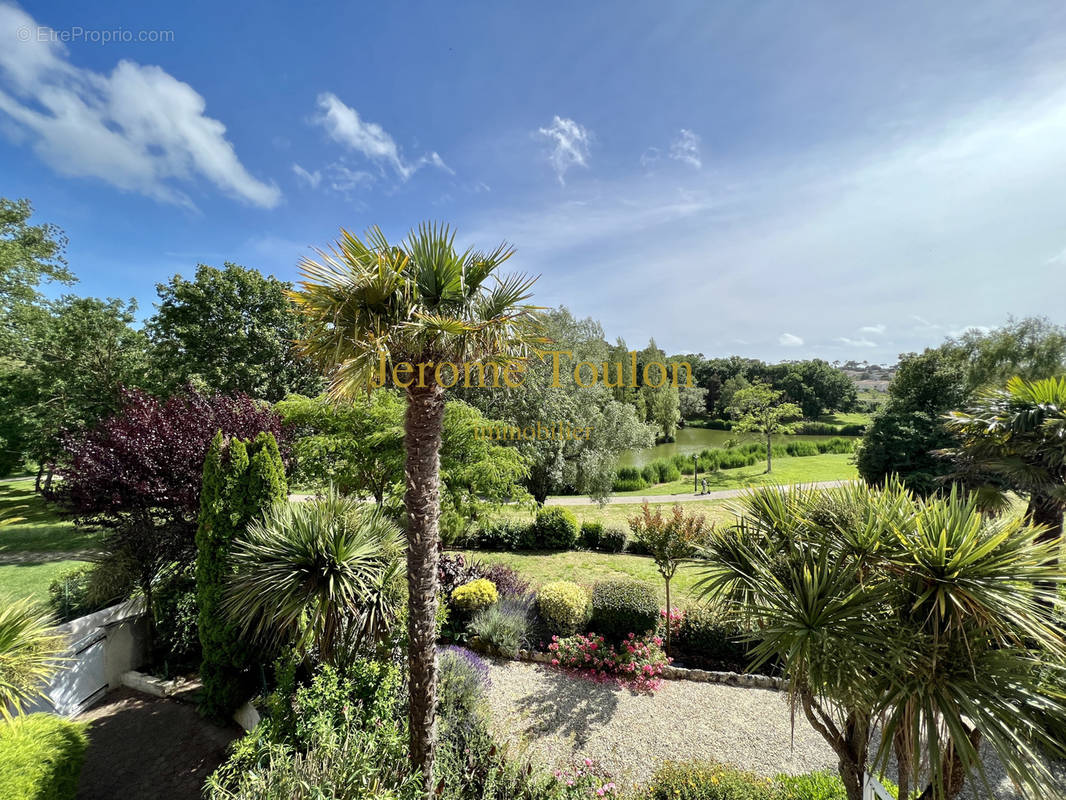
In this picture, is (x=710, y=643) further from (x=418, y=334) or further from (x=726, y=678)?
(x=418, y=334)

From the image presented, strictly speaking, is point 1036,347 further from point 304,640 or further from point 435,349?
point 304,640

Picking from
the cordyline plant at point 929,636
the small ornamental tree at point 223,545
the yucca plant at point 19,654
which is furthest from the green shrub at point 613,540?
the yucca plant at point 19,654

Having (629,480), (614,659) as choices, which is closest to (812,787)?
(614,659)

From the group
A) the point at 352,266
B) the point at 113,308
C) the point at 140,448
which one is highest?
the point at 113,308

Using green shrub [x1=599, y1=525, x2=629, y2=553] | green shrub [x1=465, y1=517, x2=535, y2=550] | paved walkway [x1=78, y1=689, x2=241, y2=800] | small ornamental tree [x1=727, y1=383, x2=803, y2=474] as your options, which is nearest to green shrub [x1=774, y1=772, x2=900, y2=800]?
paved walkway [x1=78, y1=689, x2=241, y2=800]

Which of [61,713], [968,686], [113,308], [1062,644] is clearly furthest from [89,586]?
[113,308]

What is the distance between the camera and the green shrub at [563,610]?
25.9 ft

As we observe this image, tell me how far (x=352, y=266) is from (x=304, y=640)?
4.93 m

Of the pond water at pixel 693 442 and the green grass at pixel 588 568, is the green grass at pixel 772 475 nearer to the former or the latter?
the pond water at pixel 693 442

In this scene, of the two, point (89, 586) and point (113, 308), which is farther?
point (113, 308)

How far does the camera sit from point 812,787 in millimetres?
4211

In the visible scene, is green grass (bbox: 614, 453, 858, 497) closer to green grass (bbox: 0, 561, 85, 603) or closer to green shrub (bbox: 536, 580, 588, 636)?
green shrub (bbox: 536, 580, 588, 636)

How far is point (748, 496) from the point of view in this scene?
15.2 ft

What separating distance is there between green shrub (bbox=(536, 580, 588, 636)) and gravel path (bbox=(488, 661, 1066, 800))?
39.5 inches
